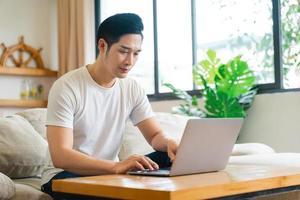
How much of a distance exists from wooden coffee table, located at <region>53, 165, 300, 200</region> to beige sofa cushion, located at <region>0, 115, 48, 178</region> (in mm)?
714

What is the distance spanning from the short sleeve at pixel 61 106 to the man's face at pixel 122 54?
0.18 meters

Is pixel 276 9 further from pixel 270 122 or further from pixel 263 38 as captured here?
pixel 270 122

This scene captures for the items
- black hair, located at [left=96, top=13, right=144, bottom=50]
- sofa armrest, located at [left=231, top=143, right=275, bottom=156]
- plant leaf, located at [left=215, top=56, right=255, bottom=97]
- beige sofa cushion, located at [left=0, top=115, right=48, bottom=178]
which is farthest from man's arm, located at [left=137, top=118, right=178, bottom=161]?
plant leaf, located at [left=215, top=56, right=255, bottom=97]

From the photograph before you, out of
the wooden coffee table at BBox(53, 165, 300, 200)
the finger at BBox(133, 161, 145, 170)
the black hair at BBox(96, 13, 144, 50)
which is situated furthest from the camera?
the black hair at BBox(96, 13, 144, 50)

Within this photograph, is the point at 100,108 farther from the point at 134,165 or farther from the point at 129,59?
the point at 134,165

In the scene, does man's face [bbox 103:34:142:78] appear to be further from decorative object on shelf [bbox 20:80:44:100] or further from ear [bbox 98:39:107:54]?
decorative object on shelf [bbox 20:80:44:100]

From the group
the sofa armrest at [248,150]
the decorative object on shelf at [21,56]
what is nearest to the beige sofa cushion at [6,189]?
the sofa armrest at [248,150]

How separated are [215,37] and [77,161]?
2786 mm

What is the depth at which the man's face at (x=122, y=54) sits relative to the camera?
1863mm

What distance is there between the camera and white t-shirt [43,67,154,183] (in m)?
1.80

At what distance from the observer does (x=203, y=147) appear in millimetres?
1552

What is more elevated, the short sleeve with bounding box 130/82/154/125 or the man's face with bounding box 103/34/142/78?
the man's face with bounding box 103/34/142/78

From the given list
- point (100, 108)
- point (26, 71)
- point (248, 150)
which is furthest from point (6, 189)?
point (26, 71)

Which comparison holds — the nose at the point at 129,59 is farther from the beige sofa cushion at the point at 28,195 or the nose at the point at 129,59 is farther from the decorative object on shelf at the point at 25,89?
the decorative object on shelf at the point at 25,89
